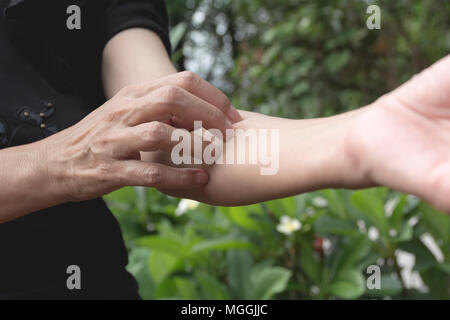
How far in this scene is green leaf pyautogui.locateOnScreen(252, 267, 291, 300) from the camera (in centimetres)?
122

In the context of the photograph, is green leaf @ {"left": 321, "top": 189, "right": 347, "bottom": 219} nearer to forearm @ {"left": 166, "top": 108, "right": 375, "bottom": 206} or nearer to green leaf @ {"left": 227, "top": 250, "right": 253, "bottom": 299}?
green leaf @ {"left": 227, "top": 250, "right": 253, "bottom": 299}

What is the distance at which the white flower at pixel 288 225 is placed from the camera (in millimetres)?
1369

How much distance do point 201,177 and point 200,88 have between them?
0.14 metres

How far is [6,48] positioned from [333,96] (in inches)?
119

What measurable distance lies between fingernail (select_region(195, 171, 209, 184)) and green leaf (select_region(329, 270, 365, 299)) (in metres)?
0.60

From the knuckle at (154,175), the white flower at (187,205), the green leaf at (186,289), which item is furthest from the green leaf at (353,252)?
the knuckle at (154,175)

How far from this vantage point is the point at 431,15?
134 inches

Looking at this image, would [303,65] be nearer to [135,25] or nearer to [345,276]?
[345,276]

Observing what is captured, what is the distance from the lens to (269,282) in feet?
4.10

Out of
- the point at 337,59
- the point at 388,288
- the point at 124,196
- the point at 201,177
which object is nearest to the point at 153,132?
the point at 201,177

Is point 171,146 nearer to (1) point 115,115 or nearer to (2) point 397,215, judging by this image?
(1) point 115,115

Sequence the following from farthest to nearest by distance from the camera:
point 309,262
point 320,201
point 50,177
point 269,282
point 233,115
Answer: point 320,201
point 309,262
point 269,282
point 233,115
point 50,177

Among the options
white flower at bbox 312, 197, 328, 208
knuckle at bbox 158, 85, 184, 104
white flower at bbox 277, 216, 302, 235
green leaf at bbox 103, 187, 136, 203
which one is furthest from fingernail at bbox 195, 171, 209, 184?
green leaf at bbox 103, 187, 136, 203
